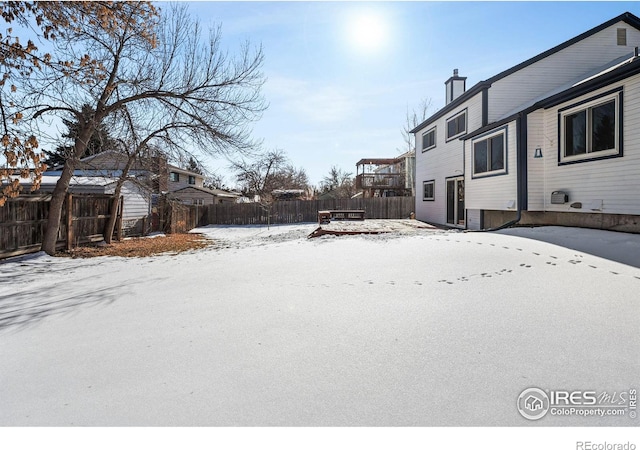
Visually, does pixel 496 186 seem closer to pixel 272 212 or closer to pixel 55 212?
pixel 55 212

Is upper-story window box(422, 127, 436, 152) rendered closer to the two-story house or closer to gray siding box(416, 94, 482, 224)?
gray siding box(416, 94, 482, 224)

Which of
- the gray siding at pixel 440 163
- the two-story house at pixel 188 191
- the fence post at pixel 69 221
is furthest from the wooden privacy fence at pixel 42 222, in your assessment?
the two-story house at pixel 188 191

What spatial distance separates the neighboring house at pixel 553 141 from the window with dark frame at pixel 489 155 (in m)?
0.03

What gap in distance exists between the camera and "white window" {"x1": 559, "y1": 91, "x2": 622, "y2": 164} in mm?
7600

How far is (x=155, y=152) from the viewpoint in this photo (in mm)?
11984

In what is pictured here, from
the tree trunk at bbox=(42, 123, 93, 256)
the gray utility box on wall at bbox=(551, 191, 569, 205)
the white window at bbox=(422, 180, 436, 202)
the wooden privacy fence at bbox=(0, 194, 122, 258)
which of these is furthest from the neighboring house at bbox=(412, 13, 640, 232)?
the wooden privacy fence at bbox=(0, 194, 122, 258)

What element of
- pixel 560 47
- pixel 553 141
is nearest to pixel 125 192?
pixel 553 141

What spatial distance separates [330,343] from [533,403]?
1469mm

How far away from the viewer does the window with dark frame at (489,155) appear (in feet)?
35.7

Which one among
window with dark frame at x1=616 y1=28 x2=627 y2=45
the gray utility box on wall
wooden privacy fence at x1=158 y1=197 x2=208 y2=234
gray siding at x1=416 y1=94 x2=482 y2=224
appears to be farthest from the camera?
wooden privacy fence at x1=158 y1=197 x2=208 y2=234

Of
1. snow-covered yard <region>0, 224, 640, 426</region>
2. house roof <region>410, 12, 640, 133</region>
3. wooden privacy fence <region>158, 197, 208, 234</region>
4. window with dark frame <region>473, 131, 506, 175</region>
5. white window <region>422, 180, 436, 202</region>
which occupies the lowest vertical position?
snow-covered yard <region>0, 224, 640, 426</region>

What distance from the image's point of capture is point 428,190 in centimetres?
1806

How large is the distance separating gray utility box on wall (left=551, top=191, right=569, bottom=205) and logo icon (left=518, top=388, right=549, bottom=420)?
808cm
